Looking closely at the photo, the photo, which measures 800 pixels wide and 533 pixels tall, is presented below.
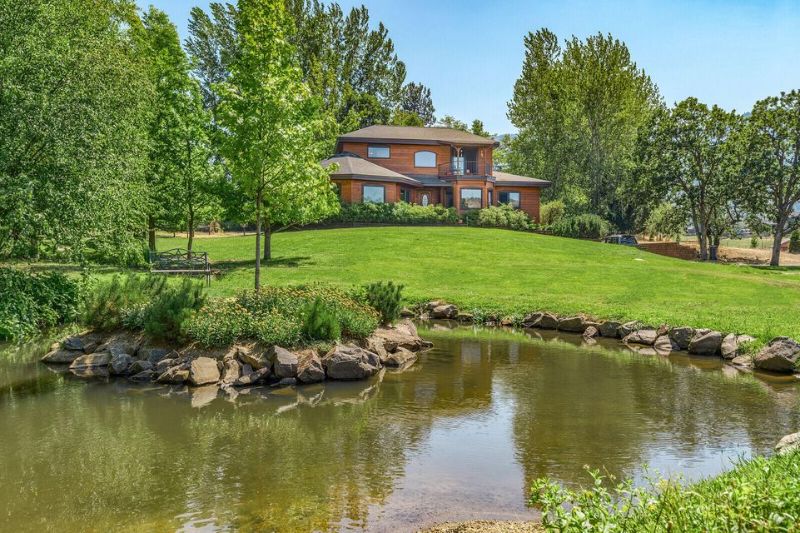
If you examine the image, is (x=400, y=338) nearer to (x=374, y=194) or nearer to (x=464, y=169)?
(x=374, y=194)

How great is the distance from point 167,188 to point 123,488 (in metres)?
25.3

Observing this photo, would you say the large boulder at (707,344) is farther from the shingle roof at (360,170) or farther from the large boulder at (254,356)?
the shingle roof at (360,170)

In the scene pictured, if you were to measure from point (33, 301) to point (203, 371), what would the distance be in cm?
562

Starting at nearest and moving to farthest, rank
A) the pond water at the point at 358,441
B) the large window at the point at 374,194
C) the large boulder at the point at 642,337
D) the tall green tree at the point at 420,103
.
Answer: the pond water at the point at 358,441 → the large boulder at the point at 642,337 → the large window at the point at 374,194 → the tall green tree at the point at 420,103

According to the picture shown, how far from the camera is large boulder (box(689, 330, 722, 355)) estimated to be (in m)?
18.8

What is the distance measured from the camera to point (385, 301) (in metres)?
19.3

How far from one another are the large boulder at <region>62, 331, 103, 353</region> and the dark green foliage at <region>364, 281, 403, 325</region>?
26.1 ft

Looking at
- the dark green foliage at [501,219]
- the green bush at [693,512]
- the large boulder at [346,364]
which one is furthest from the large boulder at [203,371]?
the dark green foliage at [501,219]

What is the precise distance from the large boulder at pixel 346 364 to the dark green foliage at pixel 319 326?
0.44m

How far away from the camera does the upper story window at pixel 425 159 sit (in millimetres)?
58219

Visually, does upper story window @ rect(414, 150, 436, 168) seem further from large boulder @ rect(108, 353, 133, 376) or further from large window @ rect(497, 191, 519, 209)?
large boulder @ rect(108, 353, 133, 376)

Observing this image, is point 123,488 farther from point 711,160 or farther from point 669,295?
point 711,160

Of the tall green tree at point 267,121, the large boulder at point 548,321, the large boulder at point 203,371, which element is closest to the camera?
the large boulder at point 203,371

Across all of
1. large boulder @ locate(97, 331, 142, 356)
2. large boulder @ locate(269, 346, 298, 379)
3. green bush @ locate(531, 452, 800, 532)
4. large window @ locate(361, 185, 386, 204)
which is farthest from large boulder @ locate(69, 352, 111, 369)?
large window @ locate(361, 185, 386, 204)
